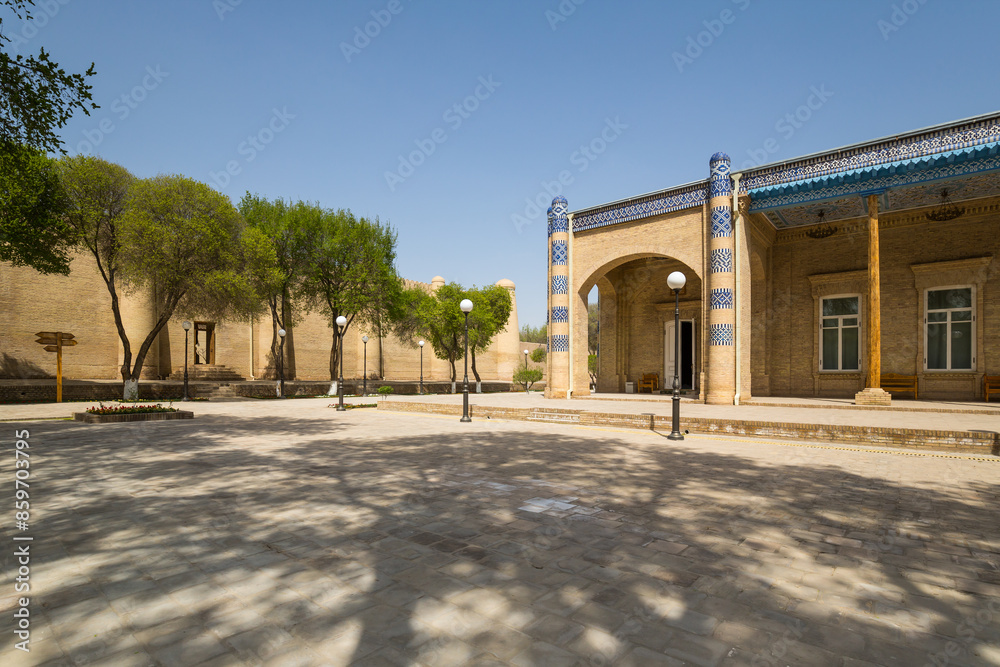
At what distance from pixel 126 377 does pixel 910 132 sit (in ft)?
91.3

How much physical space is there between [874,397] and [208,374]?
29.7 meters

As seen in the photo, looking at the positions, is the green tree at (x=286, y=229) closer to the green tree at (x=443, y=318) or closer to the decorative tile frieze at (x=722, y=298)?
the green tree at (x=443, y=318)

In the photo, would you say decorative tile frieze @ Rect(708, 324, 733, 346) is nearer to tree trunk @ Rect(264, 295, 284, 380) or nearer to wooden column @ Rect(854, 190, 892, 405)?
wooden column @ Rect(854, 190, 892, 405)

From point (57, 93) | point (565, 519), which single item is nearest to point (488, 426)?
point (565, 519)

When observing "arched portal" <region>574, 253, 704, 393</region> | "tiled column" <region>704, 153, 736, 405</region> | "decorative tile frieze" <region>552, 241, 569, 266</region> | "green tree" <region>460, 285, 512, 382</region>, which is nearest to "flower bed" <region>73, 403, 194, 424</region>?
"decorative tile frieze" <region>552, 241, 569, 266</region>

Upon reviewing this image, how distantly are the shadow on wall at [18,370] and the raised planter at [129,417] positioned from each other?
1419cm

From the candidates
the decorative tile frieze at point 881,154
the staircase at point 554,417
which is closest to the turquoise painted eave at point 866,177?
the decorative tile frieze at point 881,154

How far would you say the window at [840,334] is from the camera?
1794cm

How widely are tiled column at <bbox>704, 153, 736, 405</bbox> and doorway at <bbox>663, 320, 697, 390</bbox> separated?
5350 mm

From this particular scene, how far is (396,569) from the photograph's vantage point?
3406mm

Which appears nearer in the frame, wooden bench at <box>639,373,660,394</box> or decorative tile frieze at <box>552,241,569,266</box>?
decorative tile frieze at <box>552,241,569,266</box>

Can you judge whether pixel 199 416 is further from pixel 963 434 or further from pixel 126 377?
pixel 963 434

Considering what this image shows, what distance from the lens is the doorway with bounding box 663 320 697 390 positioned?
21.7 meters

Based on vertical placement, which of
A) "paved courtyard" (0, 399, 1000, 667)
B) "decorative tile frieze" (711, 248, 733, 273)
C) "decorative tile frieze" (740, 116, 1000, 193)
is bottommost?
"paved courtyard" (0, 399, 1000, 667)
